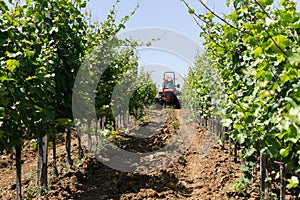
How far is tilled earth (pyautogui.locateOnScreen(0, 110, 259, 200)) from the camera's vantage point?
5.66 m

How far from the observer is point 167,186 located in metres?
6.20

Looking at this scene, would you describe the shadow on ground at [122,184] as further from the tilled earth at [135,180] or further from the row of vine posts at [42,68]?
the row of vine posts at [42,68]

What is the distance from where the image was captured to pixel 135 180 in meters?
6.42

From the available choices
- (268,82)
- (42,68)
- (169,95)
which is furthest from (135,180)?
(169,95)

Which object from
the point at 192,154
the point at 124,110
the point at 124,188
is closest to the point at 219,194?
the point at 124,188

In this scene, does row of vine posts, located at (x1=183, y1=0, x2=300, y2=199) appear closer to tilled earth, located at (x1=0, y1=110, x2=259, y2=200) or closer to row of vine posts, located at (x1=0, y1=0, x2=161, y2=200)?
tilled earth, located at (x1=0, y1=110, x2=259, y2=200)

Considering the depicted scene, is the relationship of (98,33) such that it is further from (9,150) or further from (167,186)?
(9,150)

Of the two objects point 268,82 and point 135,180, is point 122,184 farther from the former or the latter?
point 268,82

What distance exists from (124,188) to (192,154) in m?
3.81

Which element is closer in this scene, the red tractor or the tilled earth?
the tilled earth

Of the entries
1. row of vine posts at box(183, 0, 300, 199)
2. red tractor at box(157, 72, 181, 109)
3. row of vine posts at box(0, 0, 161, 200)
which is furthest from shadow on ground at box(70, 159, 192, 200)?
red tractor at box(157, 72, 181, 109)

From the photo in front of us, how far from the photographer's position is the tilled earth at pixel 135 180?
5656 mm

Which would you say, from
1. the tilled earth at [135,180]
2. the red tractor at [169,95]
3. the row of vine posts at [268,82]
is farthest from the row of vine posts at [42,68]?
the red tractor at [169,95]

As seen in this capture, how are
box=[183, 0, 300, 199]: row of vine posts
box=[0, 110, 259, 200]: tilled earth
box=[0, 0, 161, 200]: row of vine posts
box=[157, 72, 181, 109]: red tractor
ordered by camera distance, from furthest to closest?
box=[157, 72, 181, 109]: red tractor, box=[0, 110, 259, 200]: tilled earth, box=[0, 0, 161, 200]: row of vine posts, box=[183, 0, 300, 199]: row of vine posts
